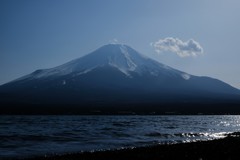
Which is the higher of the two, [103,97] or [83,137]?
[103,97]

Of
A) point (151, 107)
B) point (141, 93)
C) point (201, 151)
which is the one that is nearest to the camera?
point (201, 151)

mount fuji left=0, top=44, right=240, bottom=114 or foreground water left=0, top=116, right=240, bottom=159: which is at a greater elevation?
mount fuji left=0, top=44, right=240, bottom=114

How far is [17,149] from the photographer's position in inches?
1091

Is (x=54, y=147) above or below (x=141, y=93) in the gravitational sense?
below

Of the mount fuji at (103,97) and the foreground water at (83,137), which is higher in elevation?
the mount fuji at (103,97)

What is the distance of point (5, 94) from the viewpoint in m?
163

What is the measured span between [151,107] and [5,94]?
205 feet

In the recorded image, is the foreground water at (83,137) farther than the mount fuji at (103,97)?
No

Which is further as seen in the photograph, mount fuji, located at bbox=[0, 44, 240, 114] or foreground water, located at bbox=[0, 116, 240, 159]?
mount fuji, located at bbox=[0, 44, 240, 114]

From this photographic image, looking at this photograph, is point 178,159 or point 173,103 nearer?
point 178,159

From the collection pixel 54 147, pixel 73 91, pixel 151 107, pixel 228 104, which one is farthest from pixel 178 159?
pixel 73 91

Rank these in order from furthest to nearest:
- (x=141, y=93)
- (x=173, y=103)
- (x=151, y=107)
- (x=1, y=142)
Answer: (x=141, y=93) → (x=173, y=103) → (x=151, y=107) → (x=1, y=142)

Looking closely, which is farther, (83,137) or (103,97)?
(103,97)

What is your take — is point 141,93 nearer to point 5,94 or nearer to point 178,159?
point 5,94
